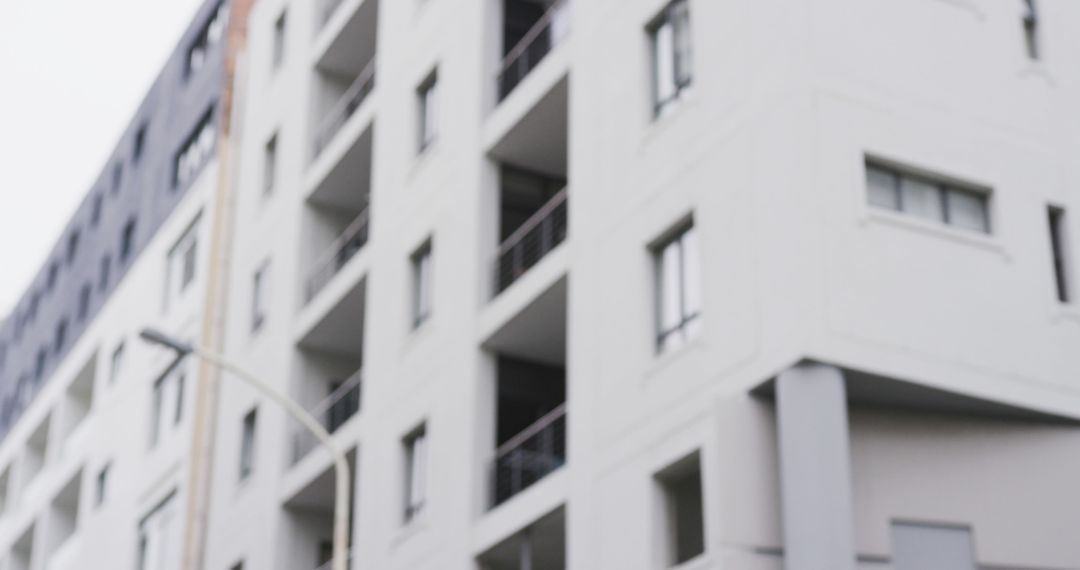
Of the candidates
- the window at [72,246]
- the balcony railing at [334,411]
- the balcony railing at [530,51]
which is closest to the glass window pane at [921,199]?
the balcony railing at [530,51]

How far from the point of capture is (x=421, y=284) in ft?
118

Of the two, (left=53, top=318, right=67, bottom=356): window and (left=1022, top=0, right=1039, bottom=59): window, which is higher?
(left=53, top=318, right=67, bottom=356): window

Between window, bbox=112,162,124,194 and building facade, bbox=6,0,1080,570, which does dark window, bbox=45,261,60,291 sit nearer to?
window, bbox=112,162,124,194

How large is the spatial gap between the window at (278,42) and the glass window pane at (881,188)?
897 inches

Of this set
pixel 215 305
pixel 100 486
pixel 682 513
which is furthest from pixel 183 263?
pixel 682 513

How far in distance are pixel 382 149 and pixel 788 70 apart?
1382 centimetres

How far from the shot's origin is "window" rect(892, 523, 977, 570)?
24.8 metres

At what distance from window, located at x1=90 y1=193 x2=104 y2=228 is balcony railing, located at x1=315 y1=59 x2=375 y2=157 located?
1795cm

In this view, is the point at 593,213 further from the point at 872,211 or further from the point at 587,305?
the point at 872,211

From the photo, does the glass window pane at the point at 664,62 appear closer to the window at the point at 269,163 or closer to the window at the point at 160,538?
the window at the point at 269,163

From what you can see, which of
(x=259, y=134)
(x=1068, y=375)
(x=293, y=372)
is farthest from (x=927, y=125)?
(x=259, y=134)

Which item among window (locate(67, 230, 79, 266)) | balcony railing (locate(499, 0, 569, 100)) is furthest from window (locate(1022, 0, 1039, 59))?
window (locate(67, 230, 79, 266))

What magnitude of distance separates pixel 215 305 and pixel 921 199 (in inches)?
878

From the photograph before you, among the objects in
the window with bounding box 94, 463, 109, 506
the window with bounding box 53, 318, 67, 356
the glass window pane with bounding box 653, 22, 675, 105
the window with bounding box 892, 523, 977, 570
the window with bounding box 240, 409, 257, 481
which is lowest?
the window with bounding box 892, 523, 977, 570
